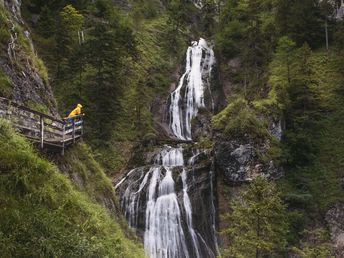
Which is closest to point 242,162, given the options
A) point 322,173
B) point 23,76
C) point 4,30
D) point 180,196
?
point 180,196

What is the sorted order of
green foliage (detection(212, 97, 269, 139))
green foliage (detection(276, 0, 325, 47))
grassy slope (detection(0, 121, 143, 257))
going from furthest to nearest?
1. green foliage (detection(276, 0, 325, 47))
2. green foliage (detection(212, 97, 269, 139))
3. grassy slope (detection(0, 121, 143, 257))

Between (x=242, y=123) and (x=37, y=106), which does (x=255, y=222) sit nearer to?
(x=37, y=106)

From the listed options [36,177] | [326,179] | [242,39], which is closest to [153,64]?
[242,39]

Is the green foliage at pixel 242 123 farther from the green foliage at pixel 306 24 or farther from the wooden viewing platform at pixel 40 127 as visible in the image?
the wooden viewing platform at pixel 40 127

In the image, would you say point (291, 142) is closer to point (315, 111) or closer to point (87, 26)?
point (315, 111)

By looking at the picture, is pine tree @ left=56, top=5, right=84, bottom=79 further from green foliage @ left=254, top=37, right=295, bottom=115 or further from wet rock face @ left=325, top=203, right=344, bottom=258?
wet rock face @ left=325, top=203, right=344, bottom=258

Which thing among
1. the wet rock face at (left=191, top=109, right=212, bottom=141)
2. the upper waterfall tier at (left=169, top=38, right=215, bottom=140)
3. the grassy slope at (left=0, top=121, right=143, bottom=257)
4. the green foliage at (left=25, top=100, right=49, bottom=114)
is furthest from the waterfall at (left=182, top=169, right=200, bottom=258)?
the grassy slope at (left=0, top=121, right=143, bottom=257)
